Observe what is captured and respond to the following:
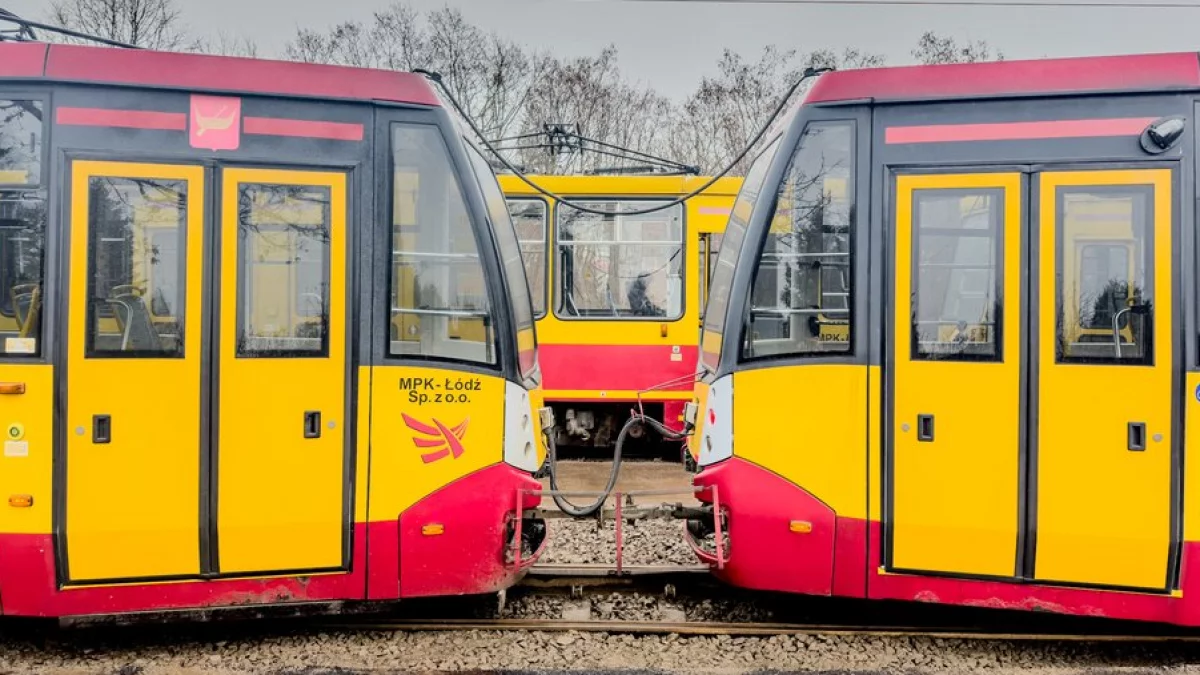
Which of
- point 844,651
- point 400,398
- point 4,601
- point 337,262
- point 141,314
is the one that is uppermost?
point 337,262

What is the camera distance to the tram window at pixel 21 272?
4039 millimetres

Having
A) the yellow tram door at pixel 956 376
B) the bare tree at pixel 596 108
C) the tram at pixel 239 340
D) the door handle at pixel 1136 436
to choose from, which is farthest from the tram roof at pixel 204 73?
the bare tree at pixel 596 108

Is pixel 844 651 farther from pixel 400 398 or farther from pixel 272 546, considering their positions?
pixel 272 546

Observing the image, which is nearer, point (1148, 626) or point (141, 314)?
point (141, 314)

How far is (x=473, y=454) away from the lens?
14.8ft

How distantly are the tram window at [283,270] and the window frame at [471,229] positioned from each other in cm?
30

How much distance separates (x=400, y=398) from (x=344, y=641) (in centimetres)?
149

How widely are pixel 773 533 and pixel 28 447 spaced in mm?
3889

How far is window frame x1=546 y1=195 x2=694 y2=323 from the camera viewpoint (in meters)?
9.69

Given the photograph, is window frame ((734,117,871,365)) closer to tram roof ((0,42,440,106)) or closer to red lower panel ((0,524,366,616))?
tram roof ((0,42,440,106))

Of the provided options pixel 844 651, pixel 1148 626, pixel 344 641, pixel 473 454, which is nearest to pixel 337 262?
pixel 473 454

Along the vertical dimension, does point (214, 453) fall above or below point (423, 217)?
below

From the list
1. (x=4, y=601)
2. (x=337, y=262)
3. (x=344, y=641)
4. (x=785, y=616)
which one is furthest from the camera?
(x=785, y=616)

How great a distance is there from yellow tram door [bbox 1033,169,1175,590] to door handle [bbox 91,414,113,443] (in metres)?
4.75
